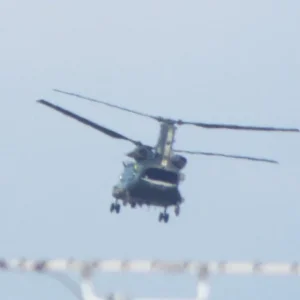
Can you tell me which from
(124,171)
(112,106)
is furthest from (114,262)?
(124,171)

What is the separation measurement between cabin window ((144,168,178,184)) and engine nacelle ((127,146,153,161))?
95cm

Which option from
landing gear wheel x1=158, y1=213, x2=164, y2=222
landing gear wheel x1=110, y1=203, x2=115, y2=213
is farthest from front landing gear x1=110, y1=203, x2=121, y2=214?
landing gear wheel x1=158, y1=213, x2=164, y2=222

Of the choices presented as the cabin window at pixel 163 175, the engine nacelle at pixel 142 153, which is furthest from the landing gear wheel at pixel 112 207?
the cabin window at pixel 163 175

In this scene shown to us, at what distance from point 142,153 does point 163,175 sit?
201 cm

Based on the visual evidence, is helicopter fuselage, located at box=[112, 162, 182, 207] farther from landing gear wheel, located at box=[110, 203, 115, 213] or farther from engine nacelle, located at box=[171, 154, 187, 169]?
landing gear wheel, located at box=[110, 203, 115, 213]

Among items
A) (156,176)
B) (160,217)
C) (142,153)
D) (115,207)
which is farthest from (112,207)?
(156,176)

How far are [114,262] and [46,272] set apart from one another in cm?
285

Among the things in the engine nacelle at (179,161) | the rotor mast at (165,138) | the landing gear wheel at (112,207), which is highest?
Answer: the rotor mast at (165,138)

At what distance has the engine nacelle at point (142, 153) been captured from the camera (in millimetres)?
124562

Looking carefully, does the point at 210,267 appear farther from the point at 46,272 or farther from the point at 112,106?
the point at 112,106

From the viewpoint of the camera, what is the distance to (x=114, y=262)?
80812 mm

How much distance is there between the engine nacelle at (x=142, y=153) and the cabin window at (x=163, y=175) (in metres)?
0.95

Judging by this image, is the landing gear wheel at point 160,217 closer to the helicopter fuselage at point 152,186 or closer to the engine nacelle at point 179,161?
the helicopter fuselage at point 152,186

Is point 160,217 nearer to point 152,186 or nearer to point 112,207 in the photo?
point 112,207
